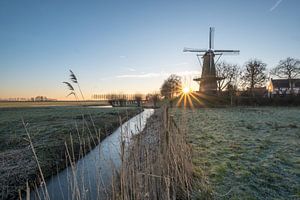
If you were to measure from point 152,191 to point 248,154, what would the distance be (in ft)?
12.4

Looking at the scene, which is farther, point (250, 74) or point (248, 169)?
point (250, 74)

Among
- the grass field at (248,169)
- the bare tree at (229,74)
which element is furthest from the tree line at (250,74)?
the grass field at (248,169)

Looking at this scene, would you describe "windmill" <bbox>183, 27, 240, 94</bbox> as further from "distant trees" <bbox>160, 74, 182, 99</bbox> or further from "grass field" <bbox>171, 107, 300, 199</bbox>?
"grass field" <bbox>171, 107, 300, 199</bbox>

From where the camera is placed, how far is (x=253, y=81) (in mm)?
36781

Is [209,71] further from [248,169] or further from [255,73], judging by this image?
[248,169]

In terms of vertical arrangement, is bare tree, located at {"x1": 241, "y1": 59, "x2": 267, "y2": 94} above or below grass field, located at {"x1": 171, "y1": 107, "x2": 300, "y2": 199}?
above

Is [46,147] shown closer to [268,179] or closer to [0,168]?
[0,168]

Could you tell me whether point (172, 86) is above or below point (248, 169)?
above

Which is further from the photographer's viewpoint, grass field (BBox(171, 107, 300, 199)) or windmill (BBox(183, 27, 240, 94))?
windmill (BBox(183, 27, 240, 94))

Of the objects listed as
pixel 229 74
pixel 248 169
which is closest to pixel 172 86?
pixel 229 74

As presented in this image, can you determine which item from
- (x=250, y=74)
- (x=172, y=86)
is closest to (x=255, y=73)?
(x=250, y=74)

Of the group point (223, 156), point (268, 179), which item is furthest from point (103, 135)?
point (268, 179)

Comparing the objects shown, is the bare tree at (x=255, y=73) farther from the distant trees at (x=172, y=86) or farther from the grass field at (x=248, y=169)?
the grass field at (x=248, y=169)

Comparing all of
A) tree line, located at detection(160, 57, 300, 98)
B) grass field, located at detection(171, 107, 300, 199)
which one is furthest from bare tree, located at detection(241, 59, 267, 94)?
grass field, located at detection(171, 107, 300, 199)
